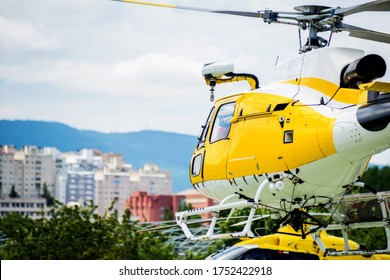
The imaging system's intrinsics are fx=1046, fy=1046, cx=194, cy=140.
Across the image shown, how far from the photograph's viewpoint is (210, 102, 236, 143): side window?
1364 cm

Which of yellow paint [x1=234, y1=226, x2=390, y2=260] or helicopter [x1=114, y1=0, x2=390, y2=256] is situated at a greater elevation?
helicopter [x1=114, y1=0, x2=390, y2=256]

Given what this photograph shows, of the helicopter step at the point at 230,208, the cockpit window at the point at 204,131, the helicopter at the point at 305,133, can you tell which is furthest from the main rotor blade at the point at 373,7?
the cockpit window at the point at 204,131

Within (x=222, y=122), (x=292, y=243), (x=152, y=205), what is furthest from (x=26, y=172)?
(x=292, y=243)

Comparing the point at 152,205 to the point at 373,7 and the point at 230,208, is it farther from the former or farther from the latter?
the point at 373,7

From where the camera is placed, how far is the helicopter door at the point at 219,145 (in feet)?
44.6

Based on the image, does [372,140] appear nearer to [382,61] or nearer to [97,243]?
[382,61]

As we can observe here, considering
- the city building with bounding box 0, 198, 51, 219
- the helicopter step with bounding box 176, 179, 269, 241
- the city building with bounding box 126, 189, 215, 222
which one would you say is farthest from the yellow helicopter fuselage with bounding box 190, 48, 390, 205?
the city building with bounding box 126, 189, 215, 222

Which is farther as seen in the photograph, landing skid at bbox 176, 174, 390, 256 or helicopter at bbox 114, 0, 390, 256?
landing skid at bbox 176, 174, 390, 256

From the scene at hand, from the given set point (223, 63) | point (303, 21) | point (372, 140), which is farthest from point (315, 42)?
point (372, 140)

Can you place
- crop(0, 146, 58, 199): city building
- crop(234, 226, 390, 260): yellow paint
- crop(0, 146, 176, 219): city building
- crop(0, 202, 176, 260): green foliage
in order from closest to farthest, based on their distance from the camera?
crop(234, 226, 390, 260): yellow paint → crop(0, 202, 176, 260): green foliage → crop(0, 146, 58, 199): city building → crop(0, 146, 176, 219): city building

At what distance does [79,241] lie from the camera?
27719 mm

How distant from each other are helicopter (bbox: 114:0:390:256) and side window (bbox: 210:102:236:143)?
16 mm

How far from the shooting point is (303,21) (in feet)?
43.7

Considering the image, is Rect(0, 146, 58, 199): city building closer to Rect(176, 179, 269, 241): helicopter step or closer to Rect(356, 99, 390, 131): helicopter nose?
Rect(176, 179, 269, 241): helicopter step
